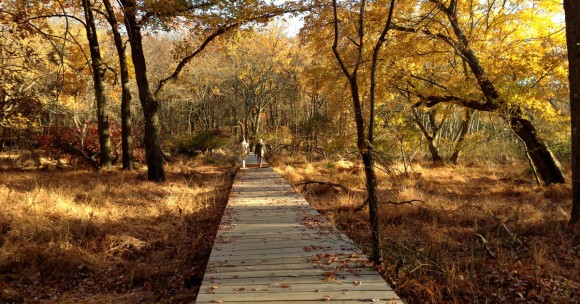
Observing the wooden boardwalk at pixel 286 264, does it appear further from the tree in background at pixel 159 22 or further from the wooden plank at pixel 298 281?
the tree in background at pixel 159 22

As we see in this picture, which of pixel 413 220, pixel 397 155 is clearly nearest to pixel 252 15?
pixel 413 220

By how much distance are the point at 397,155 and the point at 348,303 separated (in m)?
18.6

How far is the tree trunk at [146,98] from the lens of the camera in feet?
33.5

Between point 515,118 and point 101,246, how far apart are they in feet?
41.6

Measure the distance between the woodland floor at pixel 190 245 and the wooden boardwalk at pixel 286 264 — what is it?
44 cm

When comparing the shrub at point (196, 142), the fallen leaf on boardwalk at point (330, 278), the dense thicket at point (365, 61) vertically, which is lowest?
the fallen leaf on boardwalk at point (330, 278)

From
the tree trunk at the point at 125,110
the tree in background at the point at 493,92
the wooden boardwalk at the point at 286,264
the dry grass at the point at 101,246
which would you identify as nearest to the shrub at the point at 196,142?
the tree trunk at the point at 125,110

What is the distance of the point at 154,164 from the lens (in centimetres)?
1069

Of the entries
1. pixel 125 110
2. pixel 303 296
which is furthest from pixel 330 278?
pixel 125 110

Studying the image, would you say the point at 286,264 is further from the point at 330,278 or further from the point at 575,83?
the point at 575,83

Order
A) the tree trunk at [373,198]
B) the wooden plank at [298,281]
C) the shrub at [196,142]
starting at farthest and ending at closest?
the shrub at [196,142] < the tree trunk at [373,198] < the wooden plank at [298,281]

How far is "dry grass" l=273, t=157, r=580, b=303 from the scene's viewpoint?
4090mm

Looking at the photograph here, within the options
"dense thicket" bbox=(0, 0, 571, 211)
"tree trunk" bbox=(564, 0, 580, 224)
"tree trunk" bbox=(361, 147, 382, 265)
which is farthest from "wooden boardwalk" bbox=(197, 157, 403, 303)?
"tree trunk" bbox=(564, 0, 580, 224)

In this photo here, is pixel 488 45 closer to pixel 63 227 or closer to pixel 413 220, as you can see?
pixel 413 220
